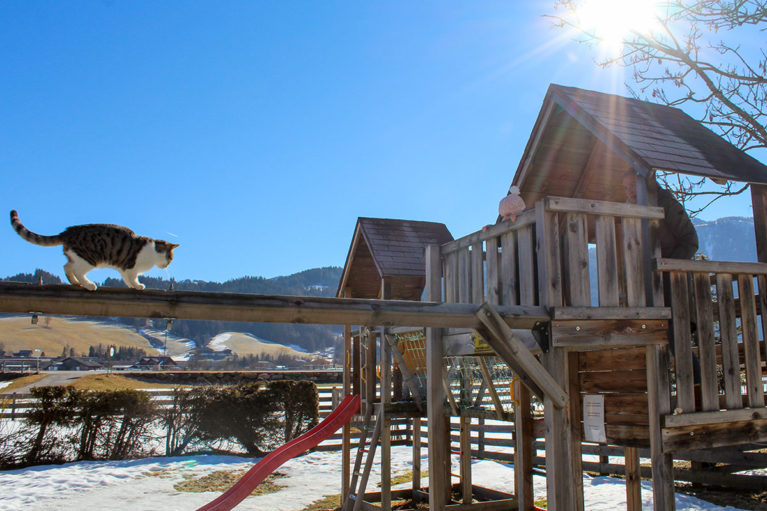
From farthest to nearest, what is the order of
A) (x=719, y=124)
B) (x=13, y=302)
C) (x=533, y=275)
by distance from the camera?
1. (x=719, y=124)
2. (x=533, y=275)
3. (x=13, y=302)

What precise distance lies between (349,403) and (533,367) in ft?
22.4

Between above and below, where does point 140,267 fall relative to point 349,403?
above

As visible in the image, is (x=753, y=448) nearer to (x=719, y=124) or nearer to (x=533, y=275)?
(x=719, y=124)

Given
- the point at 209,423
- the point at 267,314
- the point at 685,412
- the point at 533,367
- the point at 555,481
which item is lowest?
the point at 209,423

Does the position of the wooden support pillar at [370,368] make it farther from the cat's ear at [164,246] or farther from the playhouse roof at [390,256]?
the cat's ear at [164,246]

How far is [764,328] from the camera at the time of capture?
6.96 metres

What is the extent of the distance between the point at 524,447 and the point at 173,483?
1042cm

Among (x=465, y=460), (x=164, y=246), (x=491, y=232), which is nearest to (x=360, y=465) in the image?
(x=465, y=460)

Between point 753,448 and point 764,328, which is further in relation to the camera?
point 753,448

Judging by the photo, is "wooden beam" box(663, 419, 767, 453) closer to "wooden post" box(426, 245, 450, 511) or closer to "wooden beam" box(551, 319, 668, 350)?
"wooden beam" box(551, 319, 668, 350)

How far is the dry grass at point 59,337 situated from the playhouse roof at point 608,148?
15688 centimetres

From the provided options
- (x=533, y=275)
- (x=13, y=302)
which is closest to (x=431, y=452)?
(x=533, y=275)

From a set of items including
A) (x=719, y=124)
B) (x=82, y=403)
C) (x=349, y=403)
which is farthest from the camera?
(x=82, y=403)

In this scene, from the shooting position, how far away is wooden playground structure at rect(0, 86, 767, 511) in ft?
16.2
